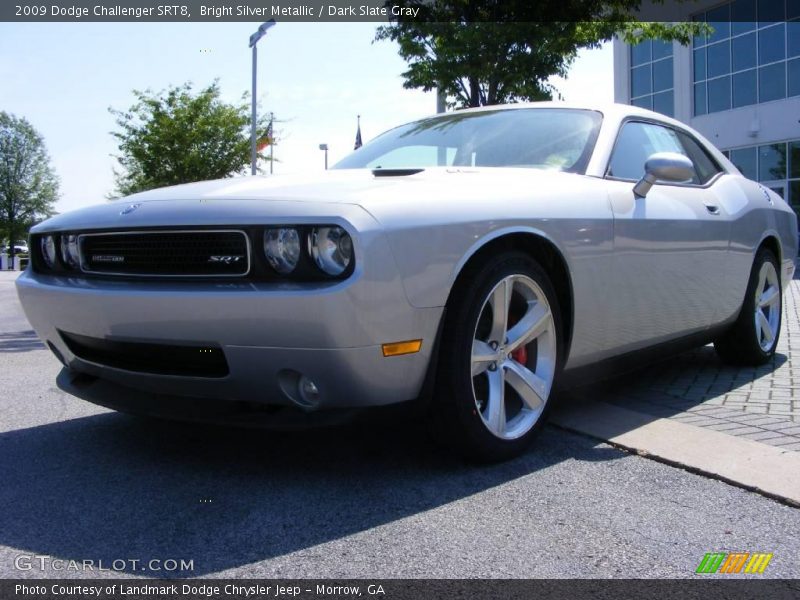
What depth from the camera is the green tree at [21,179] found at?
3115 inches

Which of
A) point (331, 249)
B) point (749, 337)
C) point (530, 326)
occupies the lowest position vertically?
point (749, 337)

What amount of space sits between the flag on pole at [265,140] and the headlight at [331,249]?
2304cm

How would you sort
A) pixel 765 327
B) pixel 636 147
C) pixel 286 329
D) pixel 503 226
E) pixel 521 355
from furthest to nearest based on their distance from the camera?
pixel 765 327
pixel 636 147
pixel 521 355
pixel 503 226
pixel 286 329

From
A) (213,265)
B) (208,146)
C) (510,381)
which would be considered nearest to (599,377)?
(510,381)

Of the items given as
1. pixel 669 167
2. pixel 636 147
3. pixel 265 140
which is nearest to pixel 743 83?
pixel 265 140

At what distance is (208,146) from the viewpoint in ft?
79.5

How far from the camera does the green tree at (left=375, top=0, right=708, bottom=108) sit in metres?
11.4

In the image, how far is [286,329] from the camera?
100 inches

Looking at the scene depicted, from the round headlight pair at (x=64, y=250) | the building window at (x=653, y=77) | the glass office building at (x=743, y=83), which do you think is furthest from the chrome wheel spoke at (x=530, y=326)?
the building window at (x=653, y=77)

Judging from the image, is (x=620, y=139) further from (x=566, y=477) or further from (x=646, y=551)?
(x=646, y=551)

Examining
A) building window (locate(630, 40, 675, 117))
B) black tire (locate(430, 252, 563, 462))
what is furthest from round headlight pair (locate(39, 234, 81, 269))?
building window (locate(630, 40, 675, 117))

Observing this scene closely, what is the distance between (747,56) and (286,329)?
83.2 ft

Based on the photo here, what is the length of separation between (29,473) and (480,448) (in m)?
1.59

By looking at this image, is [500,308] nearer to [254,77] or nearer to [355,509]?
[355,509]
